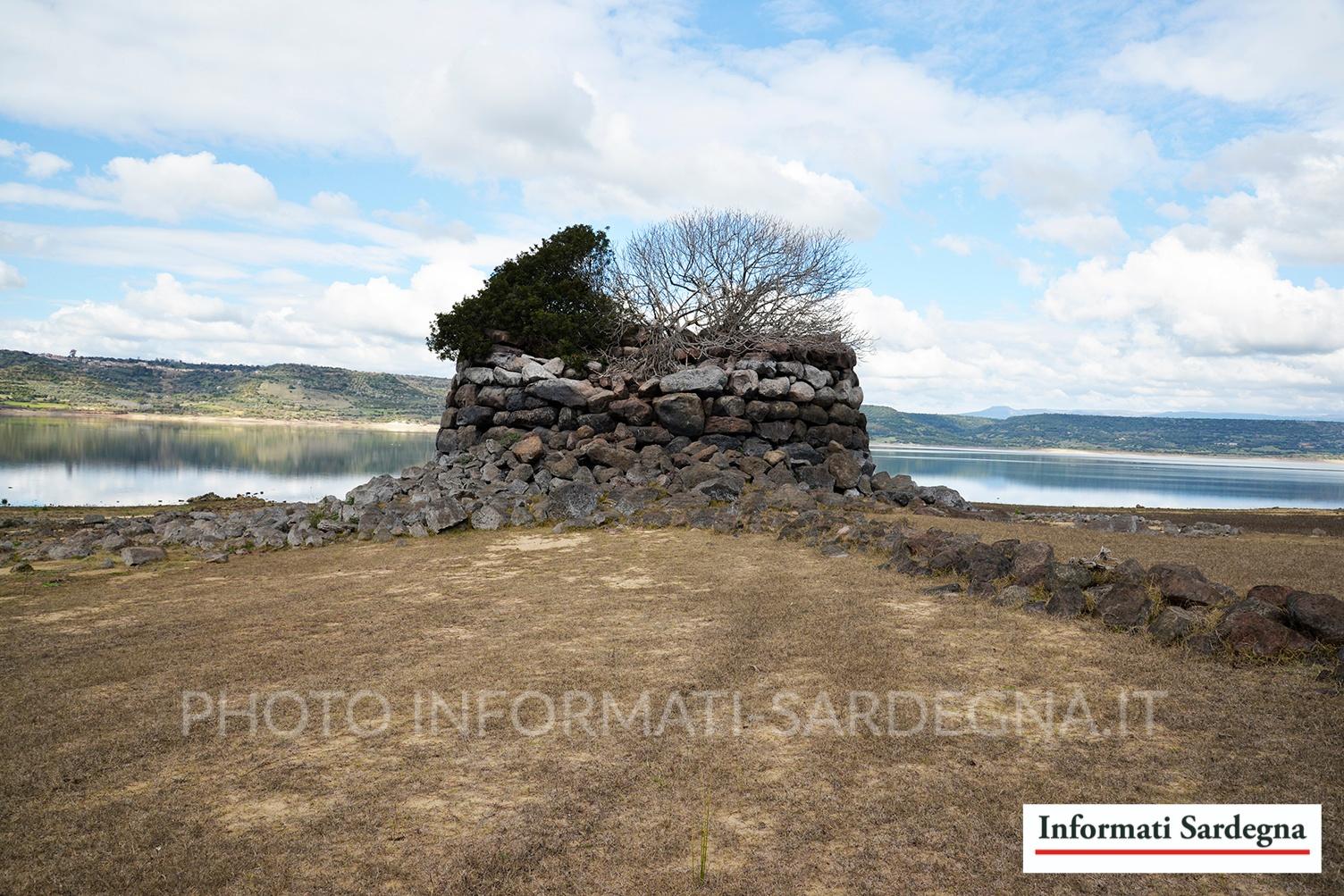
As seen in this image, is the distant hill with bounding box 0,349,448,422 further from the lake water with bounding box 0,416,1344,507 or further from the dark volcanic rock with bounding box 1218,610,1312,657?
the dark volcanic rock with bounding box 1218,610,1312,657

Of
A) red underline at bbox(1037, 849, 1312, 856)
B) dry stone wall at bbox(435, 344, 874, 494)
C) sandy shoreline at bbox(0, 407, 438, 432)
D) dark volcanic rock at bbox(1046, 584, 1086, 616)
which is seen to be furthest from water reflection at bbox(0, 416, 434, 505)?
red underline at bbox(1037, 849, 1312, 856)

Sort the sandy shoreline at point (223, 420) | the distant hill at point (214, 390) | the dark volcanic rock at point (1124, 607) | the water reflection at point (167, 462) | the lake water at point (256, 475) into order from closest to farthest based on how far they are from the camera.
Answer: the dark volcanic rock at point (1124, 607) → the water reflection at point (167, 462) → the lake water at point (256, 475) → the sandy shoreline at point (223, 420) → the distant hill at point (214, 390)

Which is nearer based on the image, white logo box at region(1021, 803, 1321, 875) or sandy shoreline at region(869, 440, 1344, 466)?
white logo box at region(1021, 803, 1321, 875)

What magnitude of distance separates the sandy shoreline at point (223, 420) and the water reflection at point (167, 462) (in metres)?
11.1

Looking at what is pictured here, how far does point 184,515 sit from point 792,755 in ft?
63.1

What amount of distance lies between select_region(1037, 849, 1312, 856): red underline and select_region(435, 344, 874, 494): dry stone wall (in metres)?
15.0

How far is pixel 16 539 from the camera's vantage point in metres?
16.1

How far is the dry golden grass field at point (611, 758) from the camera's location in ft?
12.5


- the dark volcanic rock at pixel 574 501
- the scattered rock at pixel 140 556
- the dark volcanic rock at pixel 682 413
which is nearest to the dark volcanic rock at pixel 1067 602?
the dark volcanic rock at pixel 574 501

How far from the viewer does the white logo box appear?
3820mm

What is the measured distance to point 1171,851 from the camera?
3.96m

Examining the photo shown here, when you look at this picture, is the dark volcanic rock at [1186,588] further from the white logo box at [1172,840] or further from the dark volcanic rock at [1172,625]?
the white logo box at [1172,840]

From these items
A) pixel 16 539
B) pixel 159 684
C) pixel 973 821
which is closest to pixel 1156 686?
pixel 973 821

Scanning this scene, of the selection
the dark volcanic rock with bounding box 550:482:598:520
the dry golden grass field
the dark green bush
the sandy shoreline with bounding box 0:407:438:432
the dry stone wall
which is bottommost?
the sandy shoreline with bounding box 0:407:438:432
